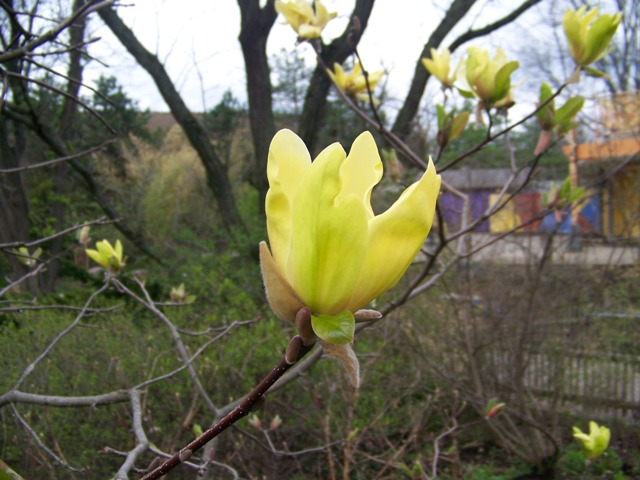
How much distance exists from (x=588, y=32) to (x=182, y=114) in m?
5.72

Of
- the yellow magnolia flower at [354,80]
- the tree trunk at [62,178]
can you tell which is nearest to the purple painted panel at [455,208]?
the yellow magnolia flower at [354,80]

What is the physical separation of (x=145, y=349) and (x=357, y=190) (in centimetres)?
315

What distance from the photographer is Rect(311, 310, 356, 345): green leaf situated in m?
0.40

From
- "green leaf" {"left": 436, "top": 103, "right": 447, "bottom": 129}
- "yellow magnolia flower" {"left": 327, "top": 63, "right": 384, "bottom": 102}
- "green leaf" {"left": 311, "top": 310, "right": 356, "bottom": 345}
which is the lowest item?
"green leaf" {"left": 311, "top": 310, "right": 356, "bottom": 345}

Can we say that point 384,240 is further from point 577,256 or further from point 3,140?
point 3,140

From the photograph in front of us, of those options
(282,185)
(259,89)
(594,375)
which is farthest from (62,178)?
(282,185)

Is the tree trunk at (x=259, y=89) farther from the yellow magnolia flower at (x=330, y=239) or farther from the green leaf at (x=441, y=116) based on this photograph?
the yellow magnolia flower at (x=330, y=239)

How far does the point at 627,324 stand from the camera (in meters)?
4.31

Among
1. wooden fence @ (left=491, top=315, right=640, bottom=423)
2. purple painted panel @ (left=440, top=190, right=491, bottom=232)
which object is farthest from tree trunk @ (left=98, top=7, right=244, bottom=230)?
wooden fence @ (left=491, top=315, right=640, bottom=423)

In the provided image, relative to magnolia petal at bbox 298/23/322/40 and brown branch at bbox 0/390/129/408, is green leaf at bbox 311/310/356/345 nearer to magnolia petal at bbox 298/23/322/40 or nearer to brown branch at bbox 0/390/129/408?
brown branch at bbox 0/390/129/408

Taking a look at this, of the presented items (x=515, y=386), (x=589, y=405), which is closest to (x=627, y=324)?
(x=589, y=405)

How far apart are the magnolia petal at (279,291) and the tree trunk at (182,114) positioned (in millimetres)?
5949

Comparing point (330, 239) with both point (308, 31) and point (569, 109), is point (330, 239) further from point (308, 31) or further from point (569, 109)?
point (308, 31)

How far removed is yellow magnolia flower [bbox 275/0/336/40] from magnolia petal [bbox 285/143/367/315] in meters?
1.25
